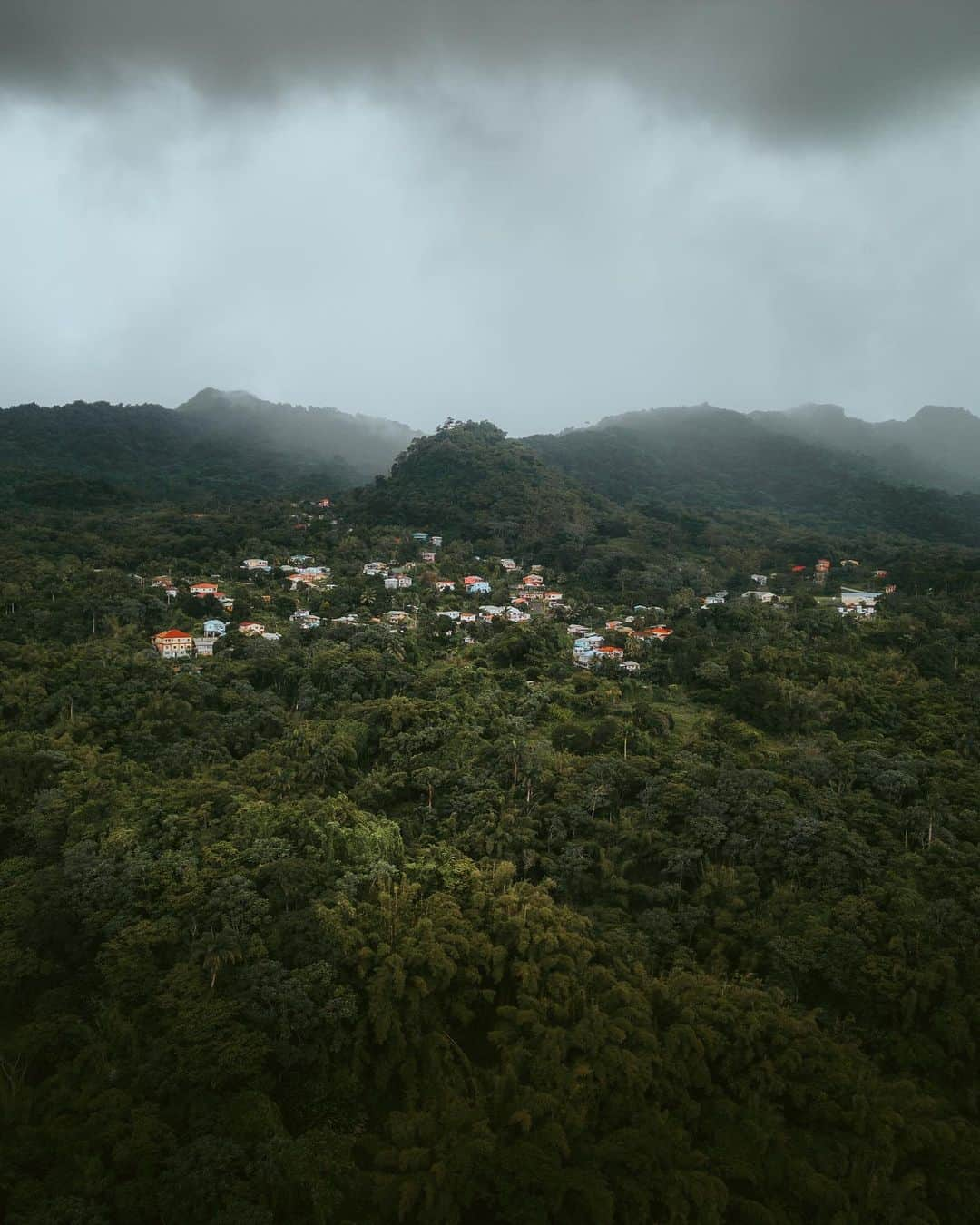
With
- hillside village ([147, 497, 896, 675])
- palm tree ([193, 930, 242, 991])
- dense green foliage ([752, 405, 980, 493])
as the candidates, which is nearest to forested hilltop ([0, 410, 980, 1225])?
palm tree ([193, 930, 242, 991])

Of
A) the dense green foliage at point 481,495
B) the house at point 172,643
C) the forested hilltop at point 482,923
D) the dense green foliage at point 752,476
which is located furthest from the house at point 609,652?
the dense green foliage at point 752,476

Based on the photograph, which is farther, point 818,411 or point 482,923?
point 818,411

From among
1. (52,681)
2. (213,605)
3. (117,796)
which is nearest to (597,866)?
(117,796)

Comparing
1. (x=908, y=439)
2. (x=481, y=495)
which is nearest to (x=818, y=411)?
(x=908, y=439)

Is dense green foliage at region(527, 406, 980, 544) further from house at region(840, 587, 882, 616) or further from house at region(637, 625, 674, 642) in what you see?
house at region(637, 625, 674, 642)

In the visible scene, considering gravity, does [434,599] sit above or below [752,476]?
Result: below

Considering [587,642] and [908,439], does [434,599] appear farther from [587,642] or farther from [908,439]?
[908,439]

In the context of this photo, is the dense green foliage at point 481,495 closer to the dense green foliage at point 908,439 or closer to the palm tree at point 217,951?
the palm tree at point 217,951
